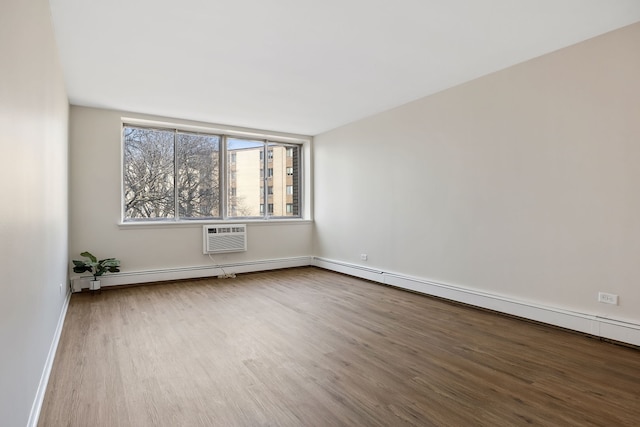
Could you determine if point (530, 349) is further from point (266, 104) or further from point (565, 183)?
point (266, 104)

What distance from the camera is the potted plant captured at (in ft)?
14.7

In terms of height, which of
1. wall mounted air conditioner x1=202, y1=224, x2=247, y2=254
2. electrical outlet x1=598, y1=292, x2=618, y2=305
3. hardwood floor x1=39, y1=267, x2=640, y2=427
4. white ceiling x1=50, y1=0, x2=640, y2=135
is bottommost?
hardwood floor x1=39, y1=267, x2=640, y2=427

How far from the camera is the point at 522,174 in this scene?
3.47m

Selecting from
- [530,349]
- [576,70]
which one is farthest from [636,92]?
[530,349]

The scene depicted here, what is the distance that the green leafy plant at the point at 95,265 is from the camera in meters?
4.48

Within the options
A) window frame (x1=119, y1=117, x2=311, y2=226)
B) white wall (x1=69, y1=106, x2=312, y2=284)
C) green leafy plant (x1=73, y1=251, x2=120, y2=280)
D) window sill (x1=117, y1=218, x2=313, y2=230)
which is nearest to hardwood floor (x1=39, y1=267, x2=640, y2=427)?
green leafy plant (x1=73, y1=251, x2=120, y2=280)

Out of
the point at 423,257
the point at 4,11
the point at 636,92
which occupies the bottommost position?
the point at 423,257

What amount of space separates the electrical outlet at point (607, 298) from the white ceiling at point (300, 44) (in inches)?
87.1

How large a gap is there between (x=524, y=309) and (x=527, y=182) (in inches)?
50.0

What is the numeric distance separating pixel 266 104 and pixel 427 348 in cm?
361

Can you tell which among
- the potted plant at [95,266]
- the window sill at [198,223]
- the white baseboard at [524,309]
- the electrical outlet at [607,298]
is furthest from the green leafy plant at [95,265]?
the electrical outlet at [607,298]

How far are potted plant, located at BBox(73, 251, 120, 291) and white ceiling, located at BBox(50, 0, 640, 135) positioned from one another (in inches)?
82.9

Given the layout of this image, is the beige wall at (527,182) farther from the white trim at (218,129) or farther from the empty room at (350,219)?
the white trim at (218,129)

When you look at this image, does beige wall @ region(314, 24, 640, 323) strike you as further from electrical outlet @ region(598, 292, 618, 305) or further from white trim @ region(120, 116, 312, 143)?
white trim @ region(120, 116, 312, 143)
